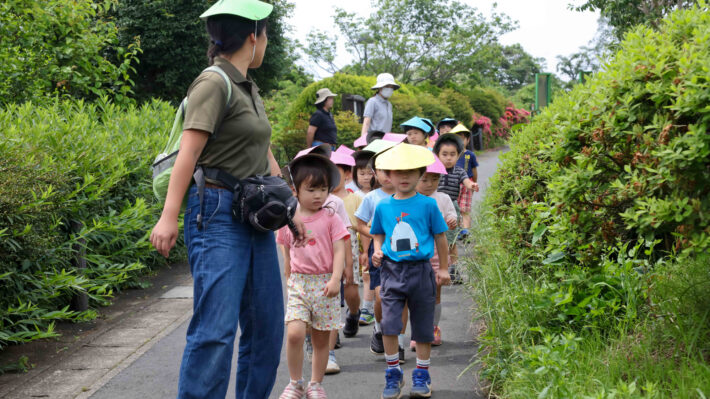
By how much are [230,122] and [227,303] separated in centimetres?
81

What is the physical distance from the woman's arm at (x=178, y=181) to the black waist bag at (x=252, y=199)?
0.13 meters

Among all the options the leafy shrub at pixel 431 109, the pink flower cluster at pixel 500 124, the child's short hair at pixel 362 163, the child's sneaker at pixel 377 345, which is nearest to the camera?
the child's sneaker at pixel 377 345

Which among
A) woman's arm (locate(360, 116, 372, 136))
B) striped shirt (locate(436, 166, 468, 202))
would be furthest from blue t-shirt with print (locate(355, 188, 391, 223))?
woman's arm (locate(360, 116, 372, 136))

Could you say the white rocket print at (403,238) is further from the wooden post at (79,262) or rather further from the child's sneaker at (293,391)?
the wooden post at (79,262)

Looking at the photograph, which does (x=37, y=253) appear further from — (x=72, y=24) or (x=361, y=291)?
(x=72, y=24)

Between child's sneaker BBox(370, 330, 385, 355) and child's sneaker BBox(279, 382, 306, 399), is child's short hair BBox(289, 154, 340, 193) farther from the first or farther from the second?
child's sneaker BBox(370, 330, 385, 355)

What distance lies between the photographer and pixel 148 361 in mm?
4789

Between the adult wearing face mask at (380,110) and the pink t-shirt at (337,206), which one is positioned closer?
the pink t-shirt at (337,206)

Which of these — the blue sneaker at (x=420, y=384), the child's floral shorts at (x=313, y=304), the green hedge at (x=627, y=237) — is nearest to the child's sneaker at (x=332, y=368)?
the child's floral shorts at (x=313, y=304)

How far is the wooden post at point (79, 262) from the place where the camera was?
556 centimetres

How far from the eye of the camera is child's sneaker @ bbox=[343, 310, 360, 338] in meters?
5.39

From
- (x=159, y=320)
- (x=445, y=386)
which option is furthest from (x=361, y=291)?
(x=445, y=386)

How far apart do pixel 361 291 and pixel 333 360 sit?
231 cm

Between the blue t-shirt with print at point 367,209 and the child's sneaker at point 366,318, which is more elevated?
the blue t-shirt with print at point 367,209
